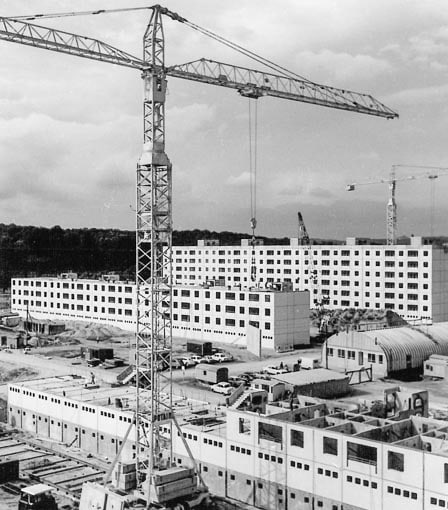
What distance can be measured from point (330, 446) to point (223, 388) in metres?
21.2

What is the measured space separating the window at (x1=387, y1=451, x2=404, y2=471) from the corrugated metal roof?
91.5 feet

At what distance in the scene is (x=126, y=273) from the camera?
16312 centimetres

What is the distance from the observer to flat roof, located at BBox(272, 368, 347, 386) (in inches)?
1831

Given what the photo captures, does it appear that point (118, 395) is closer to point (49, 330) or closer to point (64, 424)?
point (64, 424)

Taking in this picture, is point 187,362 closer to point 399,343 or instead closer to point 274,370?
point 274,370

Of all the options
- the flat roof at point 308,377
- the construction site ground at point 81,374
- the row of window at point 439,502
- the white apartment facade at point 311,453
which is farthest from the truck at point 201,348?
the row of window at point 439,502

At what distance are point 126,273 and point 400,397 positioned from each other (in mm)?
129303

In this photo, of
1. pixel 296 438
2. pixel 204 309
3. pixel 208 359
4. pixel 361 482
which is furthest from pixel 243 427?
pixel 204 309

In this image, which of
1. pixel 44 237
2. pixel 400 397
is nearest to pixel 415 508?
pixel 400 397

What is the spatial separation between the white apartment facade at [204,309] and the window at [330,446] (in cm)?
3855

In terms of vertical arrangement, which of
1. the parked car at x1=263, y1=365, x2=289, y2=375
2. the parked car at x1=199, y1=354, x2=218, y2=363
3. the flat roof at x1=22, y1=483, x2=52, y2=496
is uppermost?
the parked car at x1=199, y1=354, x2=218, y2=363

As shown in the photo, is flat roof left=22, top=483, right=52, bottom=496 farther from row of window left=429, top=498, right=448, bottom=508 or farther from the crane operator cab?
row of window left=429, top=498, right=448, bottom=508

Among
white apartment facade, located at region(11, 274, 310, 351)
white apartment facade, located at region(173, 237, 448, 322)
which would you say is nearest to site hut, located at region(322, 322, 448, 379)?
white apartment facade, located at region(11, 274, 310, 351)

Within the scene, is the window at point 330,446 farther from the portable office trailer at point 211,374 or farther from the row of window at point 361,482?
the portable office trailer at point 211,374
